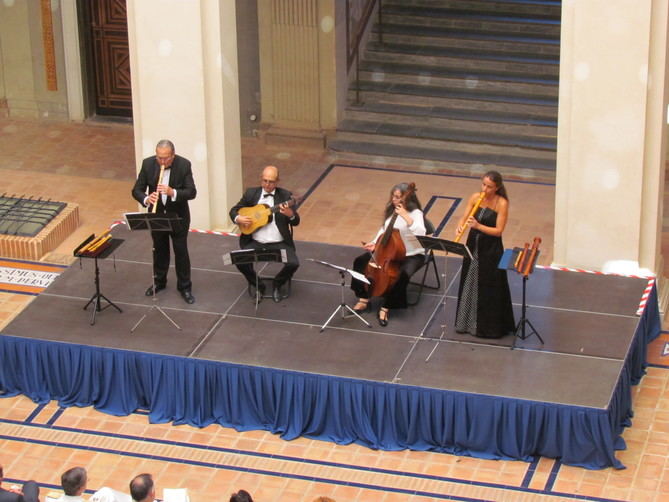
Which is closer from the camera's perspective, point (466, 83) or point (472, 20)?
point (466, 83)

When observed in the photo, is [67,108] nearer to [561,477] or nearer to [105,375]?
[105,375]

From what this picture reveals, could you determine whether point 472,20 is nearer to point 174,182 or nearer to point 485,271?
point 174,182

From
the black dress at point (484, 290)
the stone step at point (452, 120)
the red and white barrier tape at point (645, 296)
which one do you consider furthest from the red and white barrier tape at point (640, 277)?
the stone step at point (452, 120)

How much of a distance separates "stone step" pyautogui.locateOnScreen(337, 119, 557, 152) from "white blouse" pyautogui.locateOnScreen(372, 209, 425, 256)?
15.8 ft

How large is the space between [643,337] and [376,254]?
2.46 m

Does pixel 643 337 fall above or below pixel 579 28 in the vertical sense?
below

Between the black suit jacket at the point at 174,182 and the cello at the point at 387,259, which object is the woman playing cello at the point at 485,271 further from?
the black suit jacket at the point at 174,182

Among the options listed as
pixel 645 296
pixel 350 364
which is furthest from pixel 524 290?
pixel 645 296

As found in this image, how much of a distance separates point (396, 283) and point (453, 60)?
6.40 metres

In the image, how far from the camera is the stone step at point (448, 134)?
18.1 metres

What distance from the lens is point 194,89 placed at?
15.3m

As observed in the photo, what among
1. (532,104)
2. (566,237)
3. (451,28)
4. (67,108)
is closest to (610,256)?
(566,237)

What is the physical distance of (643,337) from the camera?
13492 mm

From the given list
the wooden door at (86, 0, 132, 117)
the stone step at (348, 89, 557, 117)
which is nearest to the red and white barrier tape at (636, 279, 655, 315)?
the stone step at (348, 89, 557, 117)
